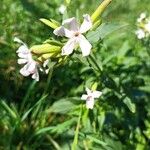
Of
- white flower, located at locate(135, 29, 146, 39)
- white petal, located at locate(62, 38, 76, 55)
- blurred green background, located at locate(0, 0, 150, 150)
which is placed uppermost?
white petal, located at locate(62, 38, 76, 55)

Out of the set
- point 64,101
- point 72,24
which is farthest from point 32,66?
point 64,101

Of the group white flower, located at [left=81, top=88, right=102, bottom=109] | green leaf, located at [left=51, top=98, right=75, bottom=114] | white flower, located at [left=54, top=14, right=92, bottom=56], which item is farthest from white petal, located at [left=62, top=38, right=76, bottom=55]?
green leaf, located at [left=51, top=98, right=75, bottom=114]

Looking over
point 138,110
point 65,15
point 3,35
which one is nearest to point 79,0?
point 3,35

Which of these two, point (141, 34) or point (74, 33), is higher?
point (74, 33)

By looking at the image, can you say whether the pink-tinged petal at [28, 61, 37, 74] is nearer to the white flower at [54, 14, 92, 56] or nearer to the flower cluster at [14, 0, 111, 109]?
the flower cluster at [14, 0, 111, 109]

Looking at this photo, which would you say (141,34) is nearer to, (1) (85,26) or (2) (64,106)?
(2) (64,106)

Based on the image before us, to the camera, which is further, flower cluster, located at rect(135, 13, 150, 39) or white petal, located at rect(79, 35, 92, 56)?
flower cluster, located at rect(135, 13, 150, 39)

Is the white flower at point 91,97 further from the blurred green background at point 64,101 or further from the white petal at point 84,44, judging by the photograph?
the white petal at point 84,44
